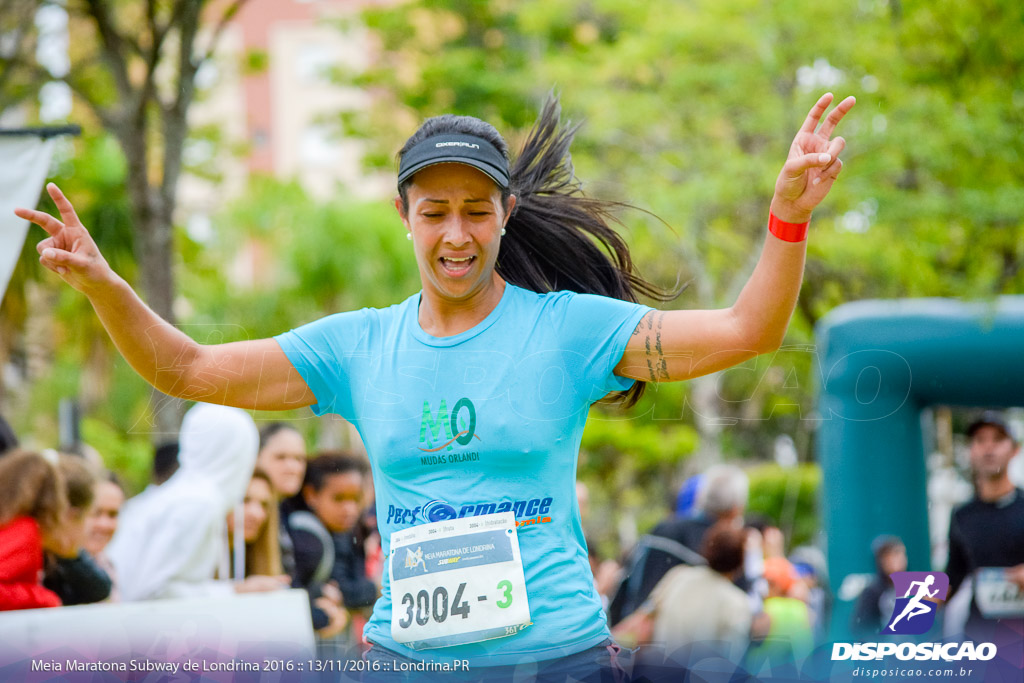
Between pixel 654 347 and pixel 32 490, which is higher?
pixel 654 347

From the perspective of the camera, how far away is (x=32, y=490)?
3646 mm

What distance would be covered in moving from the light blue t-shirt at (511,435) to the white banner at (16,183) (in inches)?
68.3

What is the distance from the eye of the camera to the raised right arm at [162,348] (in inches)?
89.3

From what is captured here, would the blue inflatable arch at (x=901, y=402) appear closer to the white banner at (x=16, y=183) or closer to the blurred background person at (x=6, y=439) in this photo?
the blurred background person at (x=6, y=439)

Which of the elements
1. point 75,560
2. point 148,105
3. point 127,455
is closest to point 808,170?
point 75,560

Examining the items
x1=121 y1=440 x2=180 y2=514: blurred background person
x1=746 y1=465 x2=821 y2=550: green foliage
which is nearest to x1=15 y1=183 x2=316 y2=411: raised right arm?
x1=121 y1=440 x2=180 y2=514: blurred background person

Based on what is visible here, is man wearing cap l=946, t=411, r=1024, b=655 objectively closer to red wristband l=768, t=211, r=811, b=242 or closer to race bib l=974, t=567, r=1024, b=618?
race bib l=974, t=567, r=1024, b=618

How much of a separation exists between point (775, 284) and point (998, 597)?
12.1ft

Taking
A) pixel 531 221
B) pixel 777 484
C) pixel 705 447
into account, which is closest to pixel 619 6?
pixel 705 447

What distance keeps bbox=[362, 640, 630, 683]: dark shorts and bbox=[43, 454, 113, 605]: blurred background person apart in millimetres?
1869

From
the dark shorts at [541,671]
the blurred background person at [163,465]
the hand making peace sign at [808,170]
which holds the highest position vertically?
the hand making peace sign at [808,170]

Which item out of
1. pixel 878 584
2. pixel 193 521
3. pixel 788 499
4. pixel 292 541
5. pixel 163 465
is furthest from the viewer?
pixel 788 499

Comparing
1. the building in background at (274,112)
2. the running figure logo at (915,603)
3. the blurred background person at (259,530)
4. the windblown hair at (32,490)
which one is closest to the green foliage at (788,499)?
the building in background at (274,112)

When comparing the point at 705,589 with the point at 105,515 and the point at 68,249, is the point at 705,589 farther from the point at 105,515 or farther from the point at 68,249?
the point at 68,249
